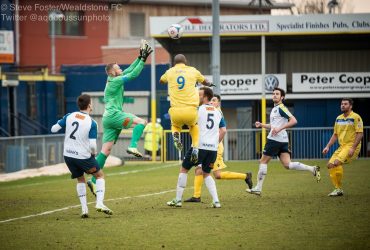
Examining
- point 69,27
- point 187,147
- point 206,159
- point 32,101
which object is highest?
point 69,27

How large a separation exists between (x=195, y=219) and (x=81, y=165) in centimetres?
200

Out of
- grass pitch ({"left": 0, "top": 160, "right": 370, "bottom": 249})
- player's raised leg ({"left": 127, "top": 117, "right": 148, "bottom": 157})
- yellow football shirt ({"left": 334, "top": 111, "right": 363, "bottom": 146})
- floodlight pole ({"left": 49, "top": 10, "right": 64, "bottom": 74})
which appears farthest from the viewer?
floodlight pole ({"left": 49, "top": 10, "right": 64, "bottom": 74})

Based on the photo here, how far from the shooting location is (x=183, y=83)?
49.3 ft

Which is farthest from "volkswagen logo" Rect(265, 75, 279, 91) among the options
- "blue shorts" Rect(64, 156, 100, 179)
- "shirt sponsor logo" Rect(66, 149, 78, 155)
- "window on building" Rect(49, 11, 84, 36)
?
"window on building" Rect(49, 11, 84, 36)

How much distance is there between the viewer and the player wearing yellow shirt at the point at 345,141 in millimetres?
16328

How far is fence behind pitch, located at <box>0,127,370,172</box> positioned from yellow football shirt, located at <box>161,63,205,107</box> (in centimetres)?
1272

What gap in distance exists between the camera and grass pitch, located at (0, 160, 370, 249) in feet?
34.7

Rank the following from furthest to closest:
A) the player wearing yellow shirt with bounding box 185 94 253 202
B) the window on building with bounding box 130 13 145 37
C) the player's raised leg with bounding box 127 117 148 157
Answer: the window on building with bounding box 130 13 145 37 < the player's raised leg with bounding box 127 117 148 157 < the player wearing yellow shirt with bounding box 185 94 253 202

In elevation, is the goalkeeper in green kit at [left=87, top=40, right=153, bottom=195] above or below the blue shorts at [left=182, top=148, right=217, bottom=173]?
above

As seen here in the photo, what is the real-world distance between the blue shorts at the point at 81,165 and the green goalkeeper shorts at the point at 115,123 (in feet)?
8.61

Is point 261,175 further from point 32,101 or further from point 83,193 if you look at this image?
point 32,101

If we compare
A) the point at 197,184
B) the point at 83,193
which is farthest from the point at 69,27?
the point at 83,193

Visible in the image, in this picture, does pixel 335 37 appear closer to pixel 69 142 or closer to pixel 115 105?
pixel 115 105

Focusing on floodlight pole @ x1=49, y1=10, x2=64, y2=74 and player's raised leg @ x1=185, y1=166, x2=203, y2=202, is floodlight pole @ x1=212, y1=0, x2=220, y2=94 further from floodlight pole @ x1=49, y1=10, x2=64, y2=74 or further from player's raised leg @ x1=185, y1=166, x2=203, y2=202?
floodlight pole @ x1=49, y1=10, x2=64, y2=74
